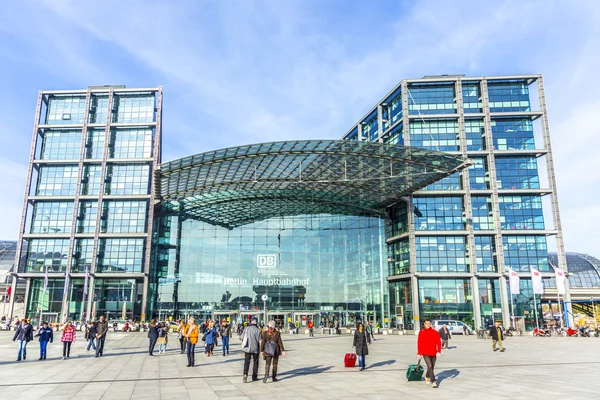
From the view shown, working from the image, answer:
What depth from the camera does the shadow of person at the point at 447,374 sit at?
13.9m

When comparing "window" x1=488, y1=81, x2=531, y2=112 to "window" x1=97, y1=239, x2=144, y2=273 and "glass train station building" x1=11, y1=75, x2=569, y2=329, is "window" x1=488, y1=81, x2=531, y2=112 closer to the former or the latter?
"glass train station building" x1=11, y1=75, x2=569, y2=329

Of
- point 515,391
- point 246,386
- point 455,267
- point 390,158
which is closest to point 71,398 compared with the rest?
point 246,386

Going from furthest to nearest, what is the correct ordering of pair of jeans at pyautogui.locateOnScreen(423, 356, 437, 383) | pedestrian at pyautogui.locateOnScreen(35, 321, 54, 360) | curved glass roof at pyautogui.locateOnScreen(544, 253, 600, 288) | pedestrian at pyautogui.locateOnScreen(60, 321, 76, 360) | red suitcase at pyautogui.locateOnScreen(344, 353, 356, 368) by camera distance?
curved glass roof at pyautogui.locateOnScreen(544, 253, 600, 288) → pedestrian at pyautogui.locateOnScreen(60, 321, 76, 360) → pedestrian at pyautogui.locateOnScreen(35, 321, 54, 360) → red suitcase at pyautogui.locateOnScreen(344, 353, 356, 368) → pair of jeans at pyautogui.locateOnScreen(423, 356, 437, 383)

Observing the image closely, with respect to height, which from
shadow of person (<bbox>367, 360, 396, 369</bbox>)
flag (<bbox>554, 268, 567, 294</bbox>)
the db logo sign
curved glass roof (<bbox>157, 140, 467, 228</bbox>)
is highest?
curved glass roof (<bbox>157, 140, 467, 228</bbox>)

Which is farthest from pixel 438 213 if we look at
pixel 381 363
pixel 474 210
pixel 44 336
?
pixel 44 336

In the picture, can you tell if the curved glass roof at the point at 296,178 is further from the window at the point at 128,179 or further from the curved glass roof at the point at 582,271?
the curved glass roof at the point at 582,271

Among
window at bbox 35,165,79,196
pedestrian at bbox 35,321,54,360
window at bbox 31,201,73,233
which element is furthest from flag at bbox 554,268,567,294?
window at bbox 35,165,79,196

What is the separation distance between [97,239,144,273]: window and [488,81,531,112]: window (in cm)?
4739

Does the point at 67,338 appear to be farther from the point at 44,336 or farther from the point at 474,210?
the point at 474,210

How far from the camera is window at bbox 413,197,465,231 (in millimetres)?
54312

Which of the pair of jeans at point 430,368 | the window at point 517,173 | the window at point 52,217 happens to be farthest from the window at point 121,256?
the pair of jeans at point 430,368

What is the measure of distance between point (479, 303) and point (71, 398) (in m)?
→ 49.2

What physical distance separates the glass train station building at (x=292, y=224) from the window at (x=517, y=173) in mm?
187

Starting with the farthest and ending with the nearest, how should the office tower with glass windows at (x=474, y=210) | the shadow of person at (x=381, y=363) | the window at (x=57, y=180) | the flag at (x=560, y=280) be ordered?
the window at (x=57, y=180) < the office tower with glass windows at (x=474, y=210) < the flag at (x=560, y=280) < the shadow of person at (x=381, y=363)
